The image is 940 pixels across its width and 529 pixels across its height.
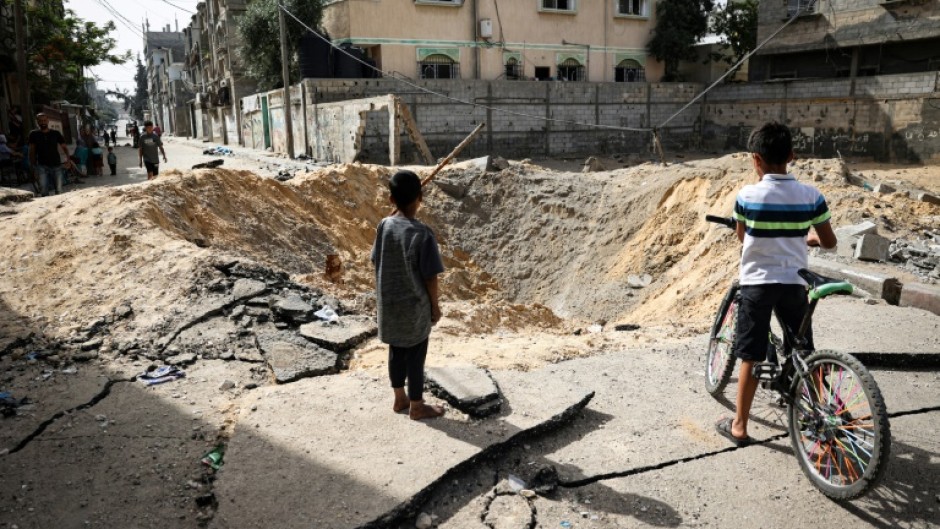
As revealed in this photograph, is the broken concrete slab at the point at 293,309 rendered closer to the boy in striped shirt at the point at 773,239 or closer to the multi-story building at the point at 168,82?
the boy in striped shirt at the point at 773,239

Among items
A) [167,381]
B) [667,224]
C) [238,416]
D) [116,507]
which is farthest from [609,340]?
[667,224]

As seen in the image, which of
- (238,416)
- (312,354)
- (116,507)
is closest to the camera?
(116,507)

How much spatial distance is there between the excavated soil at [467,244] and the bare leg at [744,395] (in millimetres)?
1498

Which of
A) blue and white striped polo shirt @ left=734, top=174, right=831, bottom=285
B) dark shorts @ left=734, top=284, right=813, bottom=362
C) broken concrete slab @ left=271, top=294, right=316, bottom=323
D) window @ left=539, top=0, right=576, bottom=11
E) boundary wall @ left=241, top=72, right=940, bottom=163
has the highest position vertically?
window @ left=539, top=0, right=576, bottom=11

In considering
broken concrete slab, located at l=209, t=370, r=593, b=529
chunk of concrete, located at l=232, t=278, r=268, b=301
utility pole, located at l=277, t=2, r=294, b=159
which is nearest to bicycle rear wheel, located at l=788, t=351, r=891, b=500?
broken concrete slab, located at l=209, t=370, r=593, b=529

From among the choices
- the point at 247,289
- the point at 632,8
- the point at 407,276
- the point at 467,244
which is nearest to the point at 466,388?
the point at 407,276

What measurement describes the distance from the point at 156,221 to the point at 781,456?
243 inches

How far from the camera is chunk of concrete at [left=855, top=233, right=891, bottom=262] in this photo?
6.52 meters

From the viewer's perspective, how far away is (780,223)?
3.04 m

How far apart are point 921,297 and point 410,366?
4.70 metres

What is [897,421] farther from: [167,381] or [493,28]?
[493,28]

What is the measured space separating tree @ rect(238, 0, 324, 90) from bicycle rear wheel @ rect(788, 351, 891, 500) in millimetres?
22498

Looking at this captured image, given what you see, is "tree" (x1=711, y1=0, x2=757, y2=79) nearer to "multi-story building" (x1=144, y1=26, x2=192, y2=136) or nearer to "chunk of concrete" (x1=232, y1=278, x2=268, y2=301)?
"chunk of concrete" (x1=232, y1=278, x2=268, y2=301)

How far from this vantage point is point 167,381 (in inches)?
161
